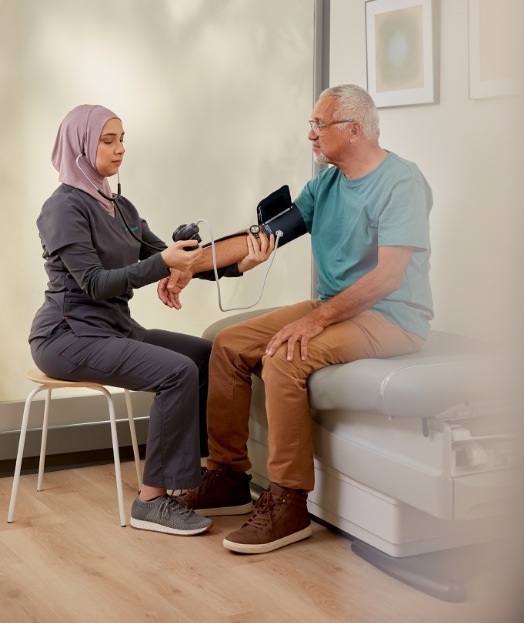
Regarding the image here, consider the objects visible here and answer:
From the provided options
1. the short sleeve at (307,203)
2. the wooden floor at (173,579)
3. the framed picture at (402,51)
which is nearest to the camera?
the framed picture at (402,51)

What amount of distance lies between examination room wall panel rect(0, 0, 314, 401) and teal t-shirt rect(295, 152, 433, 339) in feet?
2.03

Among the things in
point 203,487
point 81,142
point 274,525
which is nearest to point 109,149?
point 81,142

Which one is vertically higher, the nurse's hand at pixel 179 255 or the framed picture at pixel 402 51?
the framed picture at pixel 402 51

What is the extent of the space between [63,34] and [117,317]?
95cm

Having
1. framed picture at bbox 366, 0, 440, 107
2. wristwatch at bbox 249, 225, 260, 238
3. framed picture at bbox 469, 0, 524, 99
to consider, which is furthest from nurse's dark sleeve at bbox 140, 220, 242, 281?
framed picture at bbox 469, 0, 524, 99

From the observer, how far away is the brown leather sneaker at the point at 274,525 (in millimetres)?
1754

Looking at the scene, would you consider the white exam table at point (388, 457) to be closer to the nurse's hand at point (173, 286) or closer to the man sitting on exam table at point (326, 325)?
the man sitting on exam table at point (326, 325)

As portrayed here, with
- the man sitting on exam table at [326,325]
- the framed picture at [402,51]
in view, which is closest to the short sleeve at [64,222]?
the man sitting on exam table at [326,325]

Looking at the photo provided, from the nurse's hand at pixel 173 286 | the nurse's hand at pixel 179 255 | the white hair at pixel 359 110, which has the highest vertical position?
the white hair at pixel 359 110

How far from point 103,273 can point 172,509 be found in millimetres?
608

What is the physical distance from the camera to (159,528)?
189cm

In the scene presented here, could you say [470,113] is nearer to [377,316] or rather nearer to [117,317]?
[377,316]

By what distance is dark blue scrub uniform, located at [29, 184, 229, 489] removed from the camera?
1.85 metres

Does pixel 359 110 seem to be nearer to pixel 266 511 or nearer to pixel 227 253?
pixel 227 253
